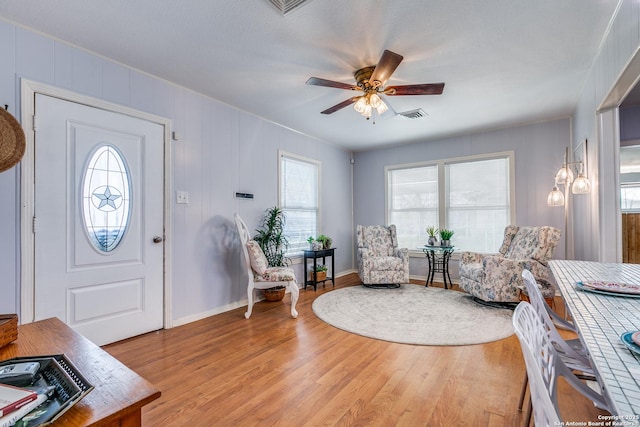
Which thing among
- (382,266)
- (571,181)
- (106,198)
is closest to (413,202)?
(382,266)

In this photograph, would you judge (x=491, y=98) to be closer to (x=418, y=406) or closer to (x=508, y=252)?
(x=508, y=252)

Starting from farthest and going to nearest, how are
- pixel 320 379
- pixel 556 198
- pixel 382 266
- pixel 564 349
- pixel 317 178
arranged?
1. pixel 317 178
2. pixel 382 266
3. pixel 556 198
4. pixel 320 379
5. pixel 564 349

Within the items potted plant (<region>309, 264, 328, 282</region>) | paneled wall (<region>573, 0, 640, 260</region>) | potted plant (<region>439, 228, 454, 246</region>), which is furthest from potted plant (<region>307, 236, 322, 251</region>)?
paneled wall (<region>573, 0, 640, 260</region>)

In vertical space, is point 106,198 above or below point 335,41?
below

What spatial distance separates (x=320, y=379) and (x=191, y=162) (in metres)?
2.50

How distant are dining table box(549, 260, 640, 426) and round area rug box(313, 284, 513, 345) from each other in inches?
49.7

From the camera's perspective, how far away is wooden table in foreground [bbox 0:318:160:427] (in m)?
0.65

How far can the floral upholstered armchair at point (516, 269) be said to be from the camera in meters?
3.39

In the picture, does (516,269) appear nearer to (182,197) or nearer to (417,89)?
(417,89)

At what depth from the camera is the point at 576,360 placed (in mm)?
1366

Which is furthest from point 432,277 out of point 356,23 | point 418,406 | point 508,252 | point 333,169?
point 356,23

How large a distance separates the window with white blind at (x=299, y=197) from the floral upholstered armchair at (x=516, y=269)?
→ 2.43 meters

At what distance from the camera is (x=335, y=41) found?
7.76 ft

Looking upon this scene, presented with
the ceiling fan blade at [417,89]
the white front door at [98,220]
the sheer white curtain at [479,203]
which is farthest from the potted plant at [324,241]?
the ceiling fan blade at [417,89]
